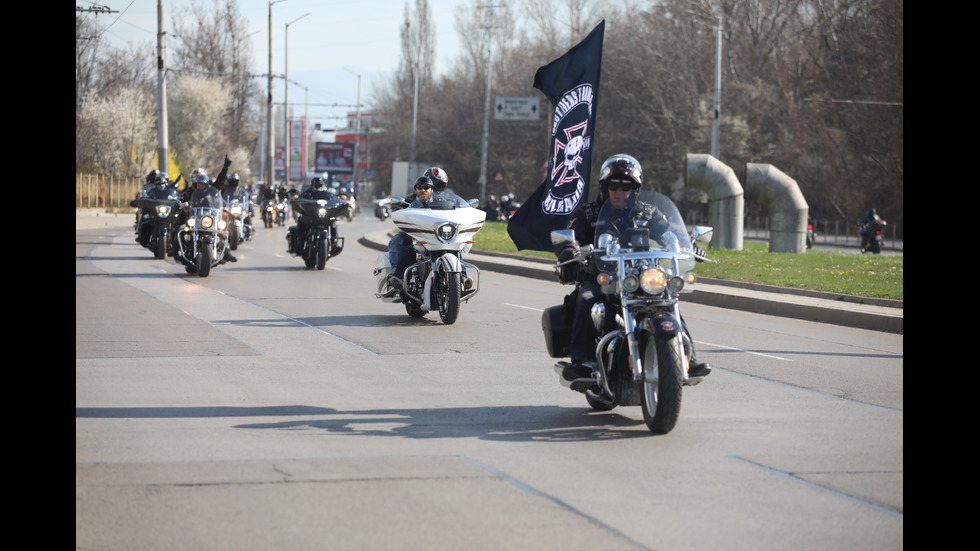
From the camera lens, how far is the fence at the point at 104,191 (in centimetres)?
5800

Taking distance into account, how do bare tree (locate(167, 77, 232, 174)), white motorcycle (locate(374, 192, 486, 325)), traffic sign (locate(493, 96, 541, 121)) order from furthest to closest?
bare tree (locate(167, 77, 232, 174)), traffic sign (locate(493, 96, 541, 121)), white motorcycle (locate(374, 192, 486, 325))

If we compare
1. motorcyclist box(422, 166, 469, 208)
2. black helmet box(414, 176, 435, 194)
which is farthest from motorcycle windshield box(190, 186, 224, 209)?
black helmet box(414, 176, 435, 194)

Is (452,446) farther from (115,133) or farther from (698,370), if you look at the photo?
(115,133)

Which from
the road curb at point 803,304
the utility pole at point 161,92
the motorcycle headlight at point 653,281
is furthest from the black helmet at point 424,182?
the utility pole at point 161,92

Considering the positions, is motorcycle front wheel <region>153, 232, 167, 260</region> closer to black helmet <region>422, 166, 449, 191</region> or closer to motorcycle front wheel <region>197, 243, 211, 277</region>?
motorcycle front wheel <region>197, 243, 211, 277</region>

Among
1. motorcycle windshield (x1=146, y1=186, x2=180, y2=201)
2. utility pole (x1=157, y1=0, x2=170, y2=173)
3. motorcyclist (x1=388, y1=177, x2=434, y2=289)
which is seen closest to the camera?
motorcyclist (x1=388, y1=177, x2=434, y2=289)

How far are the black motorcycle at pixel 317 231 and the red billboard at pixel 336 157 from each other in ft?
315

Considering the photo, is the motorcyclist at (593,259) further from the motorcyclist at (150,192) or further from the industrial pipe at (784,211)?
the industrial pipe at (784,211)

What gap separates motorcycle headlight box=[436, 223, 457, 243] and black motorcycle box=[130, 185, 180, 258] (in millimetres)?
11673

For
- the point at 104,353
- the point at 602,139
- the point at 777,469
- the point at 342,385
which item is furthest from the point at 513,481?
the point at 602,139

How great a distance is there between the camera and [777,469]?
6.57m

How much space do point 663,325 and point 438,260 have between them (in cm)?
728

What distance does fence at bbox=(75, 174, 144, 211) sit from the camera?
190 feet
